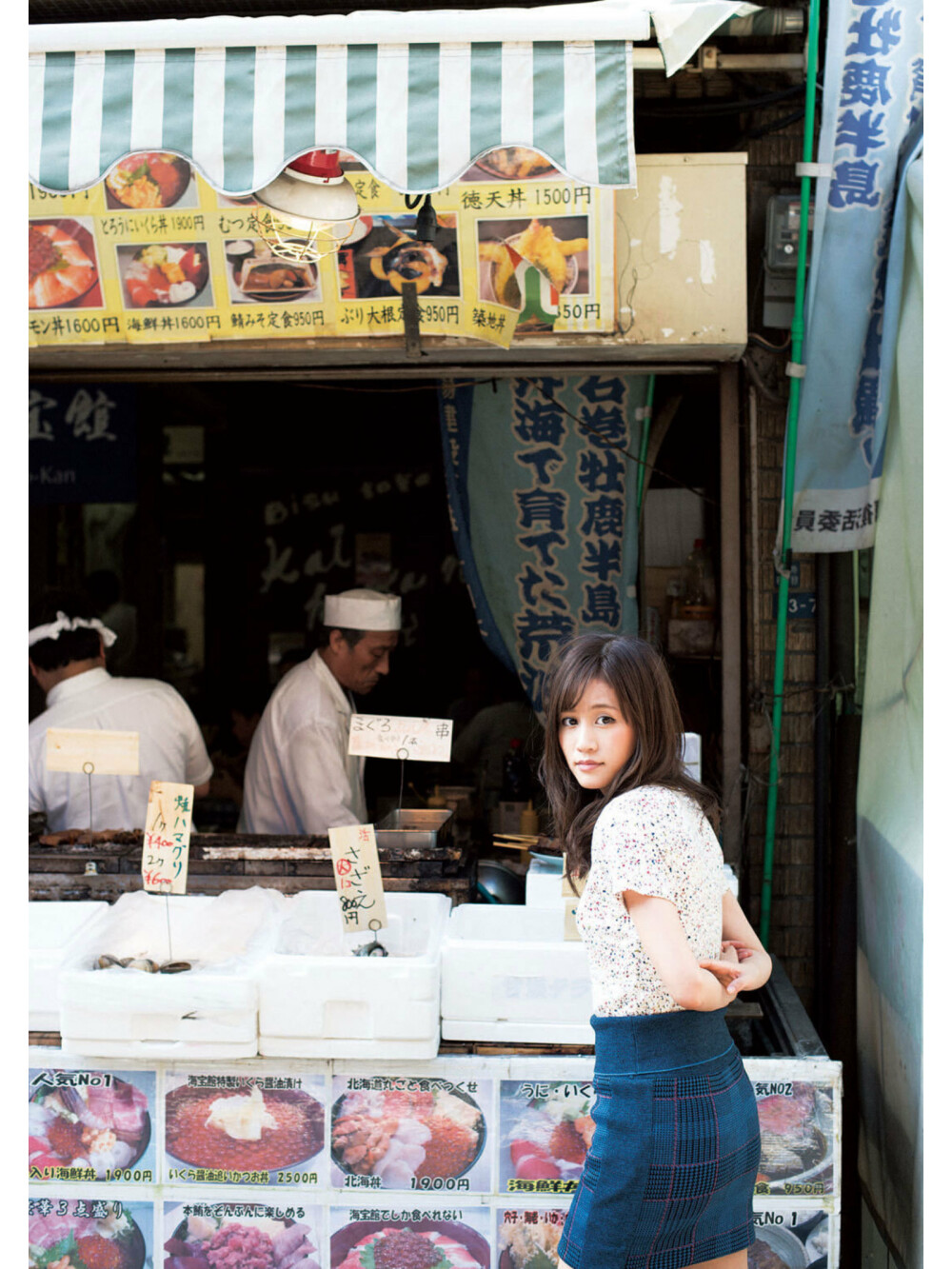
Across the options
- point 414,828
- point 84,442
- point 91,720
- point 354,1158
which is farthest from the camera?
point 84,442

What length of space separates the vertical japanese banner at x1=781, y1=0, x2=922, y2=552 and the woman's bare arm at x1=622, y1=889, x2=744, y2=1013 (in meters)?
2.43

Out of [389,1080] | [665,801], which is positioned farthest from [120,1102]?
[665,801]

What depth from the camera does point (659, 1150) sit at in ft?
7.58

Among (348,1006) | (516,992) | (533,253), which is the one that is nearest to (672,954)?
(516,992)

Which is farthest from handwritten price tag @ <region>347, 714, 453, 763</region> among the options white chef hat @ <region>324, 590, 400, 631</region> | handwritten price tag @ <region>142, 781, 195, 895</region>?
white chef hat @ <region>324, 590, 400, 631</region>

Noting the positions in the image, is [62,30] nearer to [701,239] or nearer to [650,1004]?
[701,239]

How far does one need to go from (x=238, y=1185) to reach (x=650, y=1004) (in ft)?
5.40

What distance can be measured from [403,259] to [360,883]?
230 cm

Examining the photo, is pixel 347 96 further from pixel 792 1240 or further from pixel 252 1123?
pixel 792 1240

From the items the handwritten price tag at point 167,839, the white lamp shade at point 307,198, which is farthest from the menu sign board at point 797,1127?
the white lamp shade at point 307,198

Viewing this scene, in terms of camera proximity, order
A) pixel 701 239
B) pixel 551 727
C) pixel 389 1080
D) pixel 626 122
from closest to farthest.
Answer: pixel 551 727
pixel 626 122
pixel 389 1080
pixel 701 239

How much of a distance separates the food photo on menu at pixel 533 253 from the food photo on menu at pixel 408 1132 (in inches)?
108

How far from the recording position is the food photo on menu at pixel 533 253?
4.05 metres

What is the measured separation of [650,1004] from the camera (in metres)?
2.36
